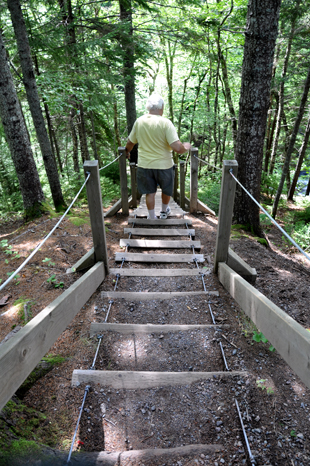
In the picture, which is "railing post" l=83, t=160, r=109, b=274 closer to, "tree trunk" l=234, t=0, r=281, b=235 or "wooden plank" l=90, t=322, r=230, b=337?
"wooden plank" l=90, t=322, r=230, b=337

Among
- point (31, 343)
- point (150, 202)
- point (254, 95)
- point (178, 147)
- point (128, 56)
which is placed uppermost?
point (128, 56)

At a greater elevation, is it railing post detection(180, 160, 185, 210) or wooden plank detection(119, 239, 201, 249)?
railing post detection(180, 160, 185, 210)

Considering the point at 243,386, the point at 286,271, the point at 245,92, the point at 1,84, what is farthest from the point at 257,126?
the point at 1,84

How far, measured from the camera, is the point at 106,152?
13.7m

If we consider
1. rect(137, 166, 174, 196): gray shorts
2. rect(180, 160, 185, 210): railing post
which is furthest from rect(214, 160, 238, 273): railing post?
rect(180, 160, 185, 210): railing post

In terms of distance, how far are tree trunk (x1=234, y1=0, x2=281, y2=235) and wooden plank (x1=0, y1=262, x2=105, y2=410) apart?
413cm

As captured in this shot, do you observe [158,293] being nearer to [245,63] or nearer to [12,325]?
[12,325]

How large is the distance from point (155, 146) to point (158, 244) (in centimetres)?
172

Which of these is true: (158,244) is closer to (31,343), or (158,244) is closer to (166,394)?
(166,394)

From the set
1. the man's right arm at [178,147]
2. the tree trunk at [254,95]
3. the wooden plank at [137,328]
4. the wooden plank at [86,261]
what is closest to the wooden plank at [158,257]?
the wooden plank at [86,261]

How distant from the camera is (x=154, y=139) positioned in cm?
470

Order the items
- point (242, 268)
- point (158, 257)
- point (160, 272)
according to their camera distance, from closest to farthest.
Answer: point (242, 268)
point (160, 272)
point (158, 257)

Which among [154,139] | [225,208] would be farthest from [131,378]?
[154,139]

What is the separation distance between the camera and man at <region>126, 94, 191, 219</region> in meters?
4.60
